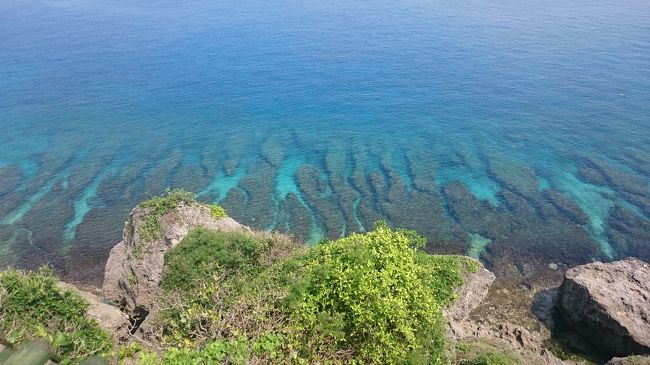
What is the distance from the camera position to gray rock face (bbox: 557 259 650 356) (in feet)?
86.5

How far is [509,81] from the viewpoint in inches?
2623

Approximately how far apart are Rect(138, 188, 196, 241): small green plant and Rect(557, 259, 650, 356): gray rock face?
82.8ft

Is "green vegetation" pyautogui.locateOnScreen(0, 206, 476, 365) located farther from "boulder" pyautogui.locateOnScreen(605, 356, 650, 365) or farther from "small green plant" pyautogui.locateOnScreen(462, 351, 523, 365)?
"boulder" pyautogui.locateOnScreen(605, 356, 650, 365)

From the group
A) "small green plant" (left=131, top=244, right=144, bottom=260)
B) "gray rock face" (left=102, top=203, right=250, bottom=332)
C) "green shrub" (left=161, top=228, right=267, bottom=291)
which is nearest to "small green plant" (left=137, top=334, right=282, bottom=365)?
"green shrub" (left=161, top=228, right=267, bottom=291)

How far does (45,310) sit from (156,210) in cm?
838

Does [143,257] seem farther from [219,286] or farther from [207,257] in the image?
[219,286]

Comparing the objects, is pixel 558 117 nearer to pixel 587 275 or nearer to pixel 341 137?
pixel 341 137

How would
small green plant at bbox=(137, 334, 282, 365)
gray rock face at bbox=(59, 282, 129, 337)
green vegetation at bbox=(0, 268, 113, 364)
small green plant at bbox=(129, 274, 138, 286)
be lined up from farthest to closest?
small green plant at bbox=(129, 274, 138, 286)
gray rock face at bbox=(59, 282, 129, 337)
green vegetation at bbox=(0, 268, 113, 364)
small green plant at bbox=(137, 334, 282, 365)

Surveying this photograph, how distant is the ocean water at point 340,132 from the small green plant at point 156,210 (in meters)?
9.90

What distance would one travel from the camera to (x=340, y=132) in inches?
2164

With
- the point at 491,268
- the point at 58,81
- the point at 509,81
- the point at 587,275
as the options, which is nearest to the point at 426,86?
the point at 509,81

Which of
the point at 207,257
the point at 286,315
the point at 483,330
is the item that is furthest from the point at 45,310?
the point at 483,330

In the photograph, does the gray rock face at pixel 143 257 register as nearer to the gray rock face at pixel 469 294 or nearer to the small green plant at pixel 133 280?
the small green plant at pixel 133 280

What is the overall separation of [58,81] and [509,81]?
219 ft
